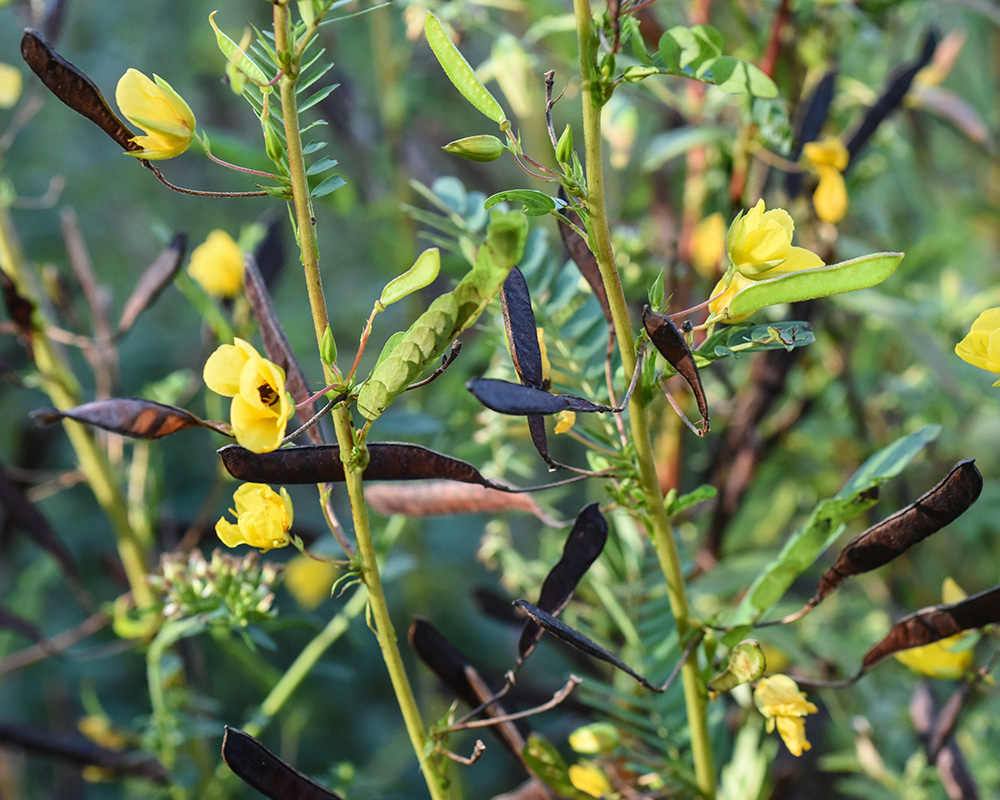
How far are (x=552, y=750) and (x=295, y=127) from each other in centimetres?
30

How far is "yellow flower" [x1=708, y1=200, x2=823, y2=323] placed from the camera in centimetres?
30

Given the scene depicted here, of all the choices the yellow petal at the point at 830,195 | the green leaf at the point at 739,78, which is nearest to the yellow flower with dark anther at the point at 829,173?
the yellow petal at the point at 830,195

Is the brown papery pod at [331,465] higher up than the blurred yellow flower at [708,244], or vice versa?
the brown papery pod at [331,465]

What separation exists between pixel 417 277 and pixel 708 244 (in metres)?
0.48

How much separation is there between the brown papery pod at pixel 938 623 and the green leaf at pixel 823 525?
0.05m

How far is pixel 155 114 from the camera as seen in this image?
30cm

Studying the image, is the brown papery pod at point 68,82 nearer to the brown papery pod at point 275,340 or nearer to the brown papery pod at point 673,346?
the brown papery pod at point 275,340

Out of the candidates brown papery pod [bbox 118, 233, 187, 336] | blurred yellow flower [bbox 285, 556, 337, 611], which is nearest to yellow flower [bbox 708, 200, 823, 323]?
brown papery pod [bbox 118, 233, 187, 336]

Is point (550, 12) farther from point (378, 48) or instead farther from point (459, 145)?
point (459, 145)

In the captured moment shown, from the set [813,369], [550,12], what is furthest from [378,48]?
[813,369]

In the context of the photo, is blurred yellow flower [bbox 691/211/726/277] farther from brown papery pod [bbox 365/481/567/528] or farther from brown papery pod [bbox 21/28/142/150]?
brown papery pod [bbox 21/28/142/150]

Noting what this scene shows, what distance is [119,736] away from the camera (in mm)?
667

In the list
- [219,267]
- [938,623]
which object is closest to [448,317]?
[938,623]

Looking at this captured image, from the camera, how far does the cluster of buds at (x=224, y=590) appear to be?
391mm
